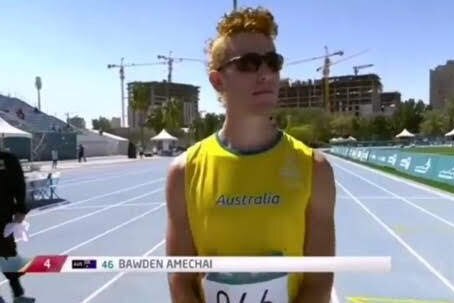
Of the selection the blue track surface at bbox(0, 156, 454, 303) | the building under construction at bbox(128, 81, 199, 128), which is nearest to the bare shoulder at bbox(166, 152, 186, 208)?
the blue track surface at bbox(0, 156, 454, 303)

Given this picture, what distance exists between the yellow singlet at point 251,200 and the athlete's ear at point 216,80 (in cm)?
22

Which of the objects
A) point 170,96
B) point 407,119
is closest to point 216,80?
point 170,96

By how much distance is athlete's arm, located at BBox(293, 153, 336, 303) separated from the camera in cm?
197

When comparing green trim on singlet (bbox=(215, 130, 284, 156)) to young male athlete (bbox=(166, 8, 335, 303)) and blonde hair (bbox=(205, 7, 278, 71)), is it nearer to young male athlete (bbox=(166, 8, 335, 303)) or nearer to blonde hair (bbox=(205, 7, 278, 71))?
young male athlete (bbox=(166, 8, 335, 303))

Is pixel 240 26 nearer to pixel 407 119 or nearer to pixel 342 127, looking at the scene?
pixel 342 127

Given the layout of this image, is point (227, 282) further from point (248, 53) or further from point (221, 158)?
point (248, 53)

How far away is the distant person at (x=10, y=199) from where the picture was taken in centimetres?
579

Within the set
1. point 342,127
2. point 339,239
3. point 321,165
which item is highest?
point 321,165

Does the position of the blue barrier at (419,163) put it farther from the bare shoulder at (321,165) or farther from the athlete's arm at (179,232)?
the athlete's arm at (179,232)

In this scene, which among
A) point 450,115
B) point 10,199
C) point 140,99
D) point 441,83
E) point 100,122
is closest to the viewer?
point 10,199

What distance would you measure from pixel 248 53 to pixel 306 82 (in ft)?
508

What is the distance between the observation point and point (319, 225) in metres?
2.00

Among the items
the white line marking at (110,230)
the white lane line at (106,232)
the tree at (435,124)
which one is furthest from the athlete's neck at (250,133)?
the tree at (435,124)

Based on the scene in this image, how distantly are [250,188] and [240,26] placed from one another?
555 mm
